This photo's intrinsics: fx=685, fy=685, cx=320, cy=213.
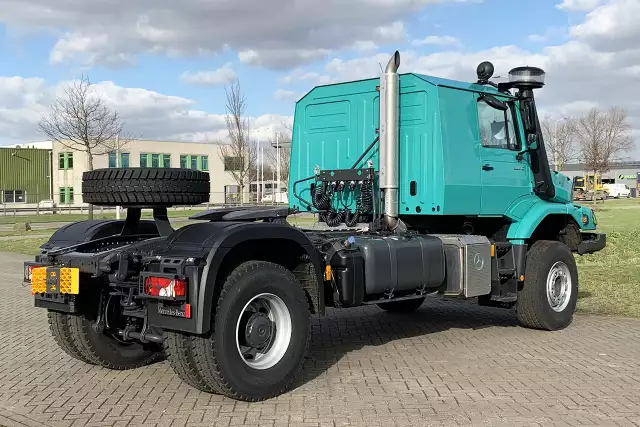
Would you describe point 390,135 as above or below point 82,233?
above

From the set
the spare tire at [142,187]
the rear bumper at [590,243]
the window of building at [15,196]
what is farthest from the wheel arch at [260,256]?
the window of building at [15,196]

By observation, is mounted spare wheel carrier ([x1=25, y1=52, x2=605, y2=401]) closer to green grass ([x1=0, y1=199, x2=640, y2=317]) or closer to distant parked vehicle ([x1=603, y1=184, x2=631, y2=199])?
green grass ([x1=0, y1=199, x2=640, y2=317])

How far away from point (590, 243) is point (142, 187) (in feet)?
20.1

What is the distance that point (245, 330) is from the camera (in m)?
5.41

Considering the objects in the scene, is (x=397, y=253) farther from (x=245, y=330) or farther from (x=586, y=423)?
(x=586, y=423)

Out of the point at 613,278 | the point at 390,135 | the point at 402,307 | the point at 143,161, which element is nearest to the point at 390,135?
the point at 390,135

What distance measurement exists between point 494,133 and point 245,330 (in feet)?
13.1

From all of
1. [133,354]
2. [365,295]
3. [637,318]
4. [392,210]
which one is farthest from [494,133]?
[133,354]

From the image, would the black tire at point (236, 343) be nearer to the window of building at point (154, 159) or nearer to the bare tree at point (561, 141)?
the bare tree at point (561, 141)

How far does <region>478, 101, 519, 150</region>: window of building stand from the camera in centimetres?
764

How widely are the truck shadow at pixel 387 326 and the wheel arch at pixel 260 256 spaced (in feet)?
3.02

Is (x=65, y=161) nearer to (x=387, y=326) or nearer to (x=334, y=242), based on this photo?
(x=387, y=326)

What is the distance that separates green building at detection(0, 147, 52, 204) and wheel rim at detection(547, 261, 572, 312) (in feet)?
215

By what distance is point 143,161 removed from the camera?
237 feet
